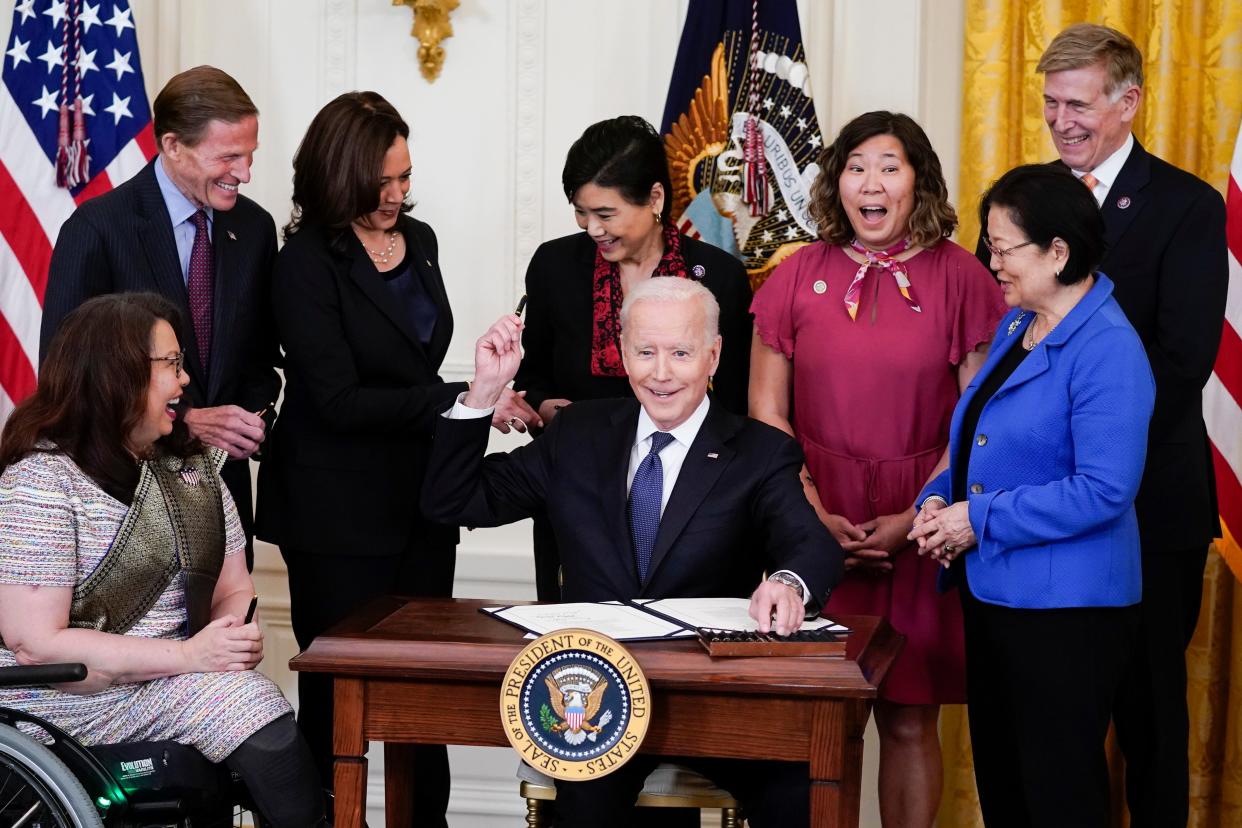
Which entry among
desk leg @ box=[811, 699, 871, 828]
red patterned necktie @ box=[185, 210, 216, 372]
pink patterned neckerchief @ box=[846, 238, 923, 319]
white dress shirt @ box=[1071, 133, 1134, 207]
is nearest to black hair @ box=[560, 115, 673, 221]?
pink patterned neckerchief @ box=[846, 238, 923, 319]

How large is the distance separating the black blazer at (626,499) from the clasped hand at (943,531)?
0.85ft

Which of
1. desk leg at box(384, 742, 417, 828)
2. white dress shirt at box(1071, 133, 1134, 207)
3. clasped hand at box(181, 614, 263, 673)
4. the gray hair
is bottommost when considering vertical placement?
desk leg at box(384, 742, 417, 828)

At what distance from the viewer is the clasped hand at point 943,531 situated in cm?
300

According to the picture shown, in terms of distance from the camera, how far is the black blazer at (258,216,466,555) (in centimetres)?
343

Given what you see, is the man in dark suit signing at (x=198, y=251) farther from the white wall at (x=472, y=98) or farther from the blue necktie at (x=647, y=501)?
the white wall at (x=472, y=98)

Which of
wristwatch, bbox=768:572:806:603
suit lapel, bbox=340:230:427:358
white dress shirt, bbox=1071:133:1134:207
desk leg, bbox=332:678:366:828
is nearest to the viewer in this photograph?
desk leg, bbox=332:678:366:828

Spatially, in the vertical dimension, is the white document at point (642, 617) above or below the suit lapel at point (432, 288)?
below

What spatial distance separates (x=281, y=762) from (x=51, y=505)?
64cm

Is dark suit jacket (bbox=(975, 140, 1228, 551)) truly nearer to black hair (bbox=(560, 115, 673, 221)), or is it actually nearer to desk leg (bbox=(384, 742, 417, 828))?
black hair (bbox=(560, 115, 673, 221))

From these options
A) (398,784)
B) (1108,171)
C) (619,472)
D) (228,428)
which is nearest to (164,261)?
(228,428)

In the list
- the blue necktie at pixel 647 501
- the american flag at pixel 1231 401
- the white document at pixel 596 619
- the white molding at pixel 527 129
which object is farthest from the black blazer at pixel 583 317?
the american flag at pixel 1231 401

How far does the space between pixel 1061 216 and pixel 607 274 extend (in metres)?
1.18

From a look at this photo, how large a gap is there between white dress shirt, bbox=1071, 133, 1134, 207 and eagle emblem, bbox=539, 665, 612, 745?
5.65 ft

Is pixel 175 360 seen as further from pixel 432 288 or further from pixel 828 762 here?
pixel 828 762
